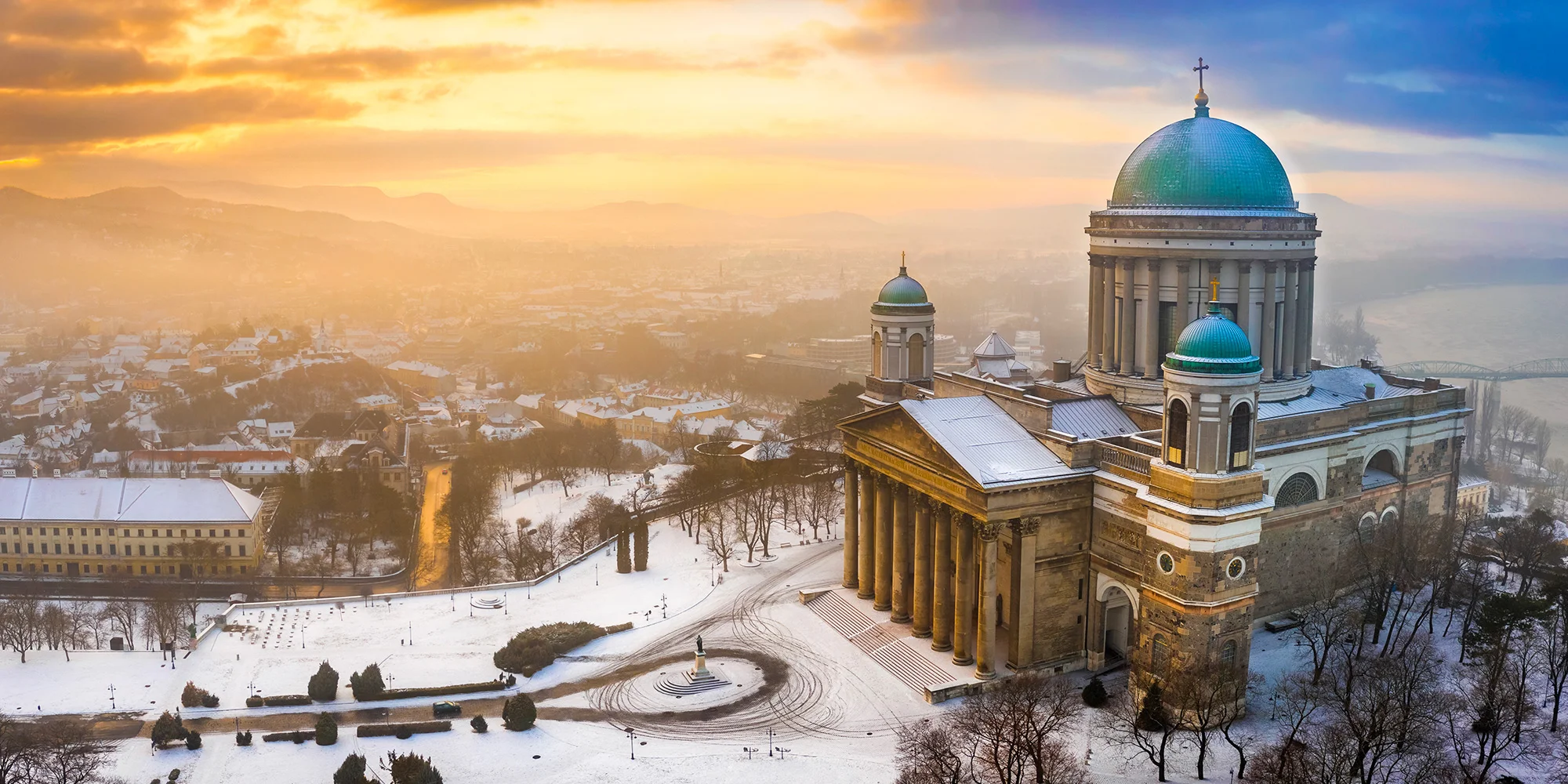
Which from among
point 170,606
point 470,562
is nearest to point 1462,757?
point 470,562

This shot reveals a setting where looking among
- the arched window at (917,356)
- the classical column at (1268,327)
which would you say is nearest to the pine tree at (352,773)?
the arched window at (917,356)

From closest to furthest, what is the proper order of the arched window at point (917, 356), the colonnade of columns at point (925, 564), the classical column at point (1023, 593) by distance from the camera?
the classical column at point (1023, 593), the colonnade of columns at point (925, 564), the arched window at point (917, 356)

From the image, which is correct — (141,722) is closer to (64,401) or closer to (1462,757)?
(1462,757)

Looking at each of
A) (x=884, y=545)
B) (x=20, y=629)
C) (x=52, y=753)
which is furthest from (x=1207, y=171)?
(x=20, y=629)

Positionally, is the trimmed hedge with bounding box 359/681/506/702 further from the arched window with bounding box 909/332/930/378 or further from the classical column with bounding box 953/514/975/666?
the arched window with bounding box 909/332/930/378

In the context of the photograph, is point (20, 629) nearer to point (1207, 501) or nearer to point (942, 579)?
point (942, 579)

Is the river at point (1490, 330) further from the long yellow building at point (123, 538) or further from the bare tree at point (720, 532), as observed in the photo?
the long yellow building at point (123, 538)
